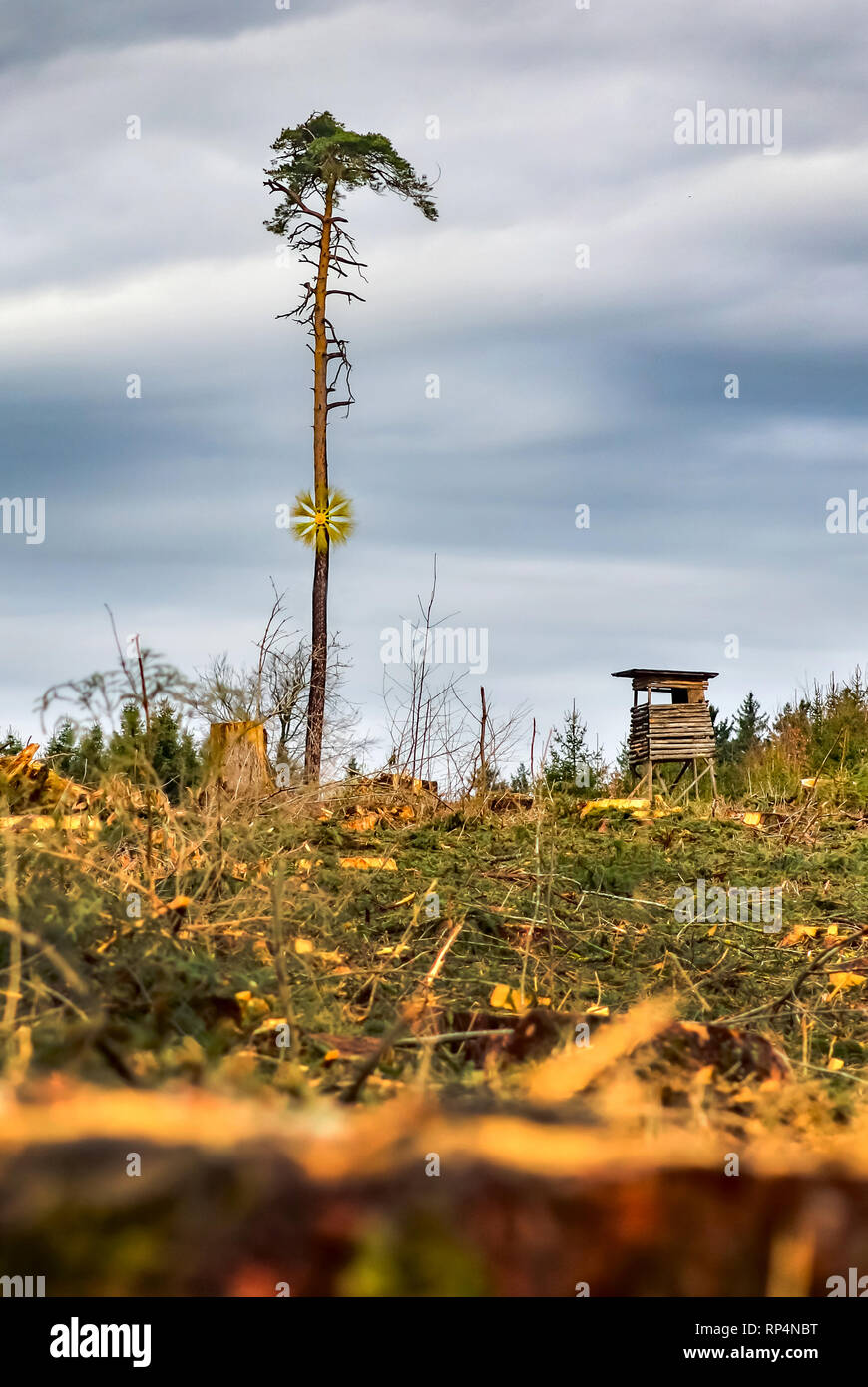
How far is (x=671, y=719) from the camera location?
66.4ft

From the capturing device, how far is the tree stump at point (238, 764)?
4.75 metres

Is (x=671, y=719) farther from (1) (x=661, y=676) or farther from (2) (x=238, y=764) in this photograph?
(2) (x=238, y=764)

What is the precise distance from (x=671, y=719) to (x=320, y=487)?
736cm

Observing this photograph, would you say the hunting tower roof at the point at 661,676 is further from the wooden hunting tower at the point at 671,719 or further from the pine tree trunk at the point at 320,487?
the pine tree trunk at the point at 320,487

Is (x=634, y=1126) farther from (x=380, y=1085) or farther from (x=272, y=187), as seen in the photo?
(x=272, y=187)

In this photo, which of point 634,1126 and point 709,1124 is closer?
point 634,1126

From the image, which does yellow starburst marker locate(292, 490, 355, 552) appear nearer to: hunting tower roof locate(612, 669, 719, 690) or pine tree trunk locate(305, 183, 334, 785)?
pine tree trunk locate(305, 183, 334, 785)

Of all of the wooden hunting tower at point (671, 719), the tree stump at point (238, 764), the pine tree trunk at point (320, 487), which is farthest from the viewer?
the wooden hunting tower at point (671, 719)

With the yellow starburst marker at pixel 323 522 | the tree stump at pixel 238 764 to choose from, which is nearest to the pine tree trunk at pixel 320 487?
the yellow starburst marker at pixel 323 522

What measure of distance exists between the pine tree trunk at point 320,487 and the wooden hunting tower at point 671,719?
642cm

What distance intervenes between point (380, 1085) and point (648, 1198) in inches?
35.1

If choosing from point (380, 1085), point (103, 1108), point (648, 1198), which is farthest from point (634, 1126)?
point (380, 1085)
